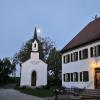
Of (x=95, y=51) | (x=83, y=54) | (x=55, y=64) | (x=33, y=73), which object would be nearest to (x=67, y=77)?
(x=83, y=54)

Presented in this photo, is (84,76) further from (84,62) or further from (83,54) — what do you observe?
(83,54)

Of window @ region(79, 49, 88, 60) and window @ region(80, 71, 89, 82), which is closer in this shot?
window @ region(80, 71, 89, 82)

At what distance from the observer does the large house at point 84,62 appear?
3528 centimetres

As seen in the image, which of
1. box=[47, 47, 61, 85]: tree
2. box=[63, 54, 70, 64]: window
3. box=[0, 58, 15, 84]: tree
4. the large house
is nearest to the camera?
the large house

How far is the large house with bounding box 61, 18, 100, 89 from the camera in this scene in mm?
35281

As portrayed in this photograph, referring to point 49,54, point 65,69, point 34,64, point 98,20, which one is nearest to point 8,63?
point 49,54

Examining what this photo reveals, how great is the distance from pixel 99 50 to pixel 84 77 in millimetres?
5231

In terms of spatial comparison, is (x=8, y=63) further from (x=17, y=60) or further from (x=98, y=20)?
(x=98, y=20)

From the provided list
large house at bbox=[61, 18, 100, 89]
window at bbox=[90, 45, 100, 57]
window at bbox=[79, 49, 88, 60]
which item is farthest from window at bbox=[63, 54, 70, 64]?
window at bbox=[90, 45, 100, 57]

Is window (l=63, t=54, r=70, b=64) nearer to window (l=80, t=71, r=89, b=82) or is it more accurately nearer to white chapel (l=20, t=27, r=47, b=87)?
window (l=80, t=71, r=89, b=82)

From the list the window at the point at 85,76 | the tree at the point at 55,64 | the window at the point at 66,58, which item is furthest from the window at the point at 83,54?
the tree at the point at 55,64

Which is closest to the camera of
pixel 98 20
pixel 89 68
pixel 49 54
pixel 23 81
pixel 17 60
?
pixel 89 68

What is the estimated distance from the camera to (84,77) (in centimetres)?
3797

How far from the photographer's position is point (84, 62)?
1506 inches
